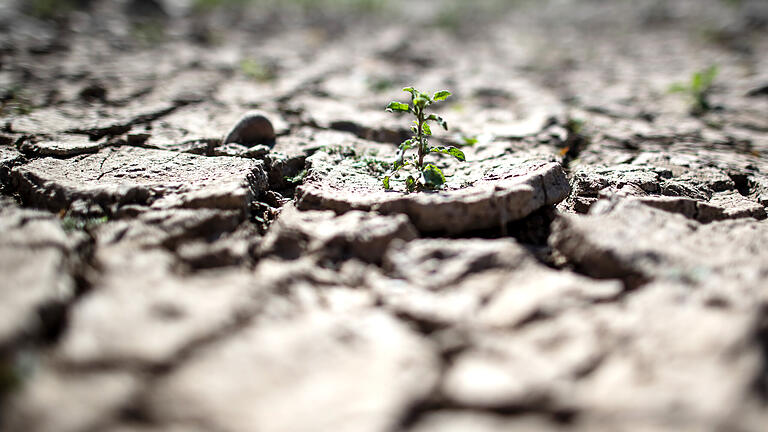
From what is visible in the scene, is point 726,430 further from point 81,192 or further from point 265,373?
point 81,192

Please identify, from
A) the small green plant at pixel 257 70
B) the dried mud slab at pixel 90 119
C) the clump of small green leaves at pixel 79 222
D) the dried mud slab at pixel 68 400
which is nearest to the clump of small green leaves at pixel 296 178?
the clump of small green leaves at pixel 79 222

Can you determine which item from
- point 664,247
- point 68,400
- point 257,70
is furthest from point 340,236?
point 257,70

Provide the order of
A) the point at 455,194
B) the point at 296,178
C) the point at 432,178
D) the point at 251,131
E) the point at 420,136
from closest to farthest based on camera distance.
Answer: the point at 455,194 → the point at 432,178 → the point at 420,136 → the point at 296,178 → the point at 251,131

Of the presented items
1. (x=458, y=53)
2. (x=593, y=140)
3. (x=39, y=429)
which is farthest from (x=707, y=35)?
(x=39, y=429)

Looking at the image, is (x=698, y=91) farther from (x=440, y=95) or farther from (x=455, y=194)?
(x=455, y=194)

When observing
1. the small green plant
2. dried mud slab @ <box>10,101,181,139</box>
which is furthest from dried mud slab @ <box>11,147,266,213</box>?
the small green plant

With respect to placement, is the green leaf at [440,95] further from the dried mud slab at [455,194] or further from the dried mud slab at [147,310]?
the dried mud slab at [147,310]

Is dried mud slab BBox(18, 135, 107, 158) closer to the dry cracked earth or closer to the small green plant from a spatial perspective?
the dry cracked earth
